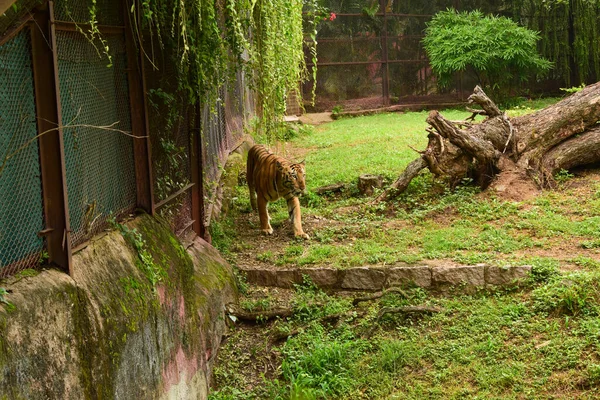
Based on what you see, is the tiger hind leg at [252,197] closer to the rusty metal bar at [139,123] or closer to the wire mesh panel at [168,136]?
the wire mesh panel at [168,136]

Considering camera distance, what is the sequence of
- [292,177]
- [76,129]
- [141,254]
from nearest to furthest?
[76,129], [141,254], [292,177]

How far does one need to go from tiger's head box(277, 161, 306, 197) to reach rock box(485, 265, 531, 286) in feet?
8.74

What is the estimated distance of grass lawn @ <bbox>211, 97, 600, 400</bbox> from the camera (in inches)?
199

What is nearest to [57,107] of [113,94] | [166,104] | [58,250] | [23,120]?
[23,120]

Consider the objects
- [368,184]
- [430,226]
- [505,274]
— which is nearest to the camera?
[505,274]

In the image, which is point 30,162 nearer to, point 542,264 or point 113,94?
point 113,94

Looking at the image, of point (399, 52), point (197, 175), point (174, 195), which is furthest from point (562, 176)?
point (399, 52)

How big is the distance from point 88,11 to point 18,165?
49.0 inches

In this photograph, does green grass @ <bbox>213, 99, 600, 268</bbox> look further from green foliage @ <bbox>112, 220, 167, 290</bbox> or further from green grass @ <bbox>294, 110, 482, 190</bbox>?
green foliage @ <bbox>112, 220, 167, 290</bbox>

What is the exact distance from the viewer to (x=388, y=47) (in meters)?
21.9

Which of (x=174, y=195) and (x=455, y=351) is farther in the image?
(x=174, y=195)

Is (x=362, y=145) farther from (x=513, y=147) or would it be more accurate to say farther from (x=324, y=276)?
(x=324, y=276)

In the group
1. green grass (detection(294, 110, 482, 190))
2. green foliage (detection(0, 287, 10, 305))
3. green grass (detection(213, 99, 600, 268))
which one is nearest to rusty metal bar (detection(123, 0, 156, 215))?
green foliage (detection(0, 287, 10, 305))

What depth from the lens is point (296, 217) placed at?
26.3 ft
